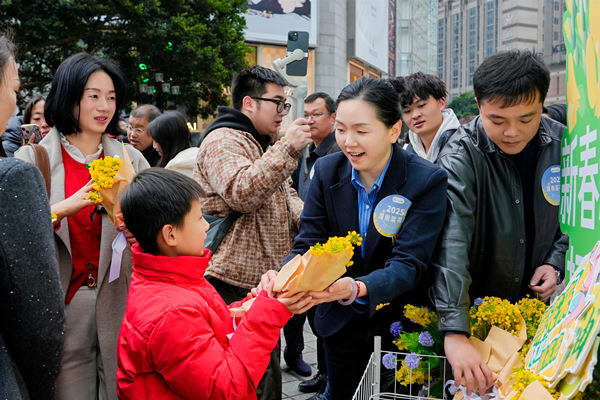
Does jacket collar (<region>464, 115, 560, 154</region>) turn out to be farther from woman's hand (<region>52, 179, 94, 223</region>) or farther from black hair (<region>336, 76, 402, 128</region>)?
woman's hand (<region>52, 179, 94, 223</region>)

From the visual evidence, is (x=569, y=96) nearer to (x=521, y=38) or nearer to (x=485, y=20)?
(x=521, y=38)

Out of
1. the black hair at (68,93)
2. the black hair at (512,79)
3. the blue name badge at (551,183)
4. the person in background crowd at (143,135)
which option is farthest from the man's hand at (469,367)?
the person in background crowd at (143,135)

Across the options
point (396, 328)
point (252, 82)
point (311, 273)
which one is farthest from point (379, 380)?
point (252, 82)

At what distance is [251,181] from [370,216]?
2.77ft

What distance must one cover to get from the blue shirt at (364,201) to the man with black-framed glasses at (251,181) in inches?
28.0

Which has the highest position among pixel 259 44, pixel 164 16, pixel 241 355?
pixel 259 44

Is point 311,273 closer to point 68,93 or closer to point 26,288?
point 26,288

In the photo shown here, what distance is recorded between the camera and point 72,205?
2.17 m

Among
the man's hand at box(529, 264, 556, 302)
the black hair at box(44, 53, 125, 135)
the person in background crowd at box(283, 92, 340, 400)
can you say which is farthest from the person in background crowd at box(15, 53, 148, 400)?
the person in background crowd at box(283, 92, 340, 400)

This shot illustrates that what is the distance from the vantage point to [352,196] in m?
2.18

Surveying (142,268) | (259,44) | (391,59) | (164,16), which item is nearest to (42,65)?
(164,16)

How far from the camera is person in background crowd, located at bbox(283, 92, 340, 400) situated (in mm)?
4160

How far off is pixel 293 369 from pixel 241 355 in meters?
2.96

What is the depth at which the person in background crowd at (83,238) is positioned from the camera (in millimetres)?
2289
